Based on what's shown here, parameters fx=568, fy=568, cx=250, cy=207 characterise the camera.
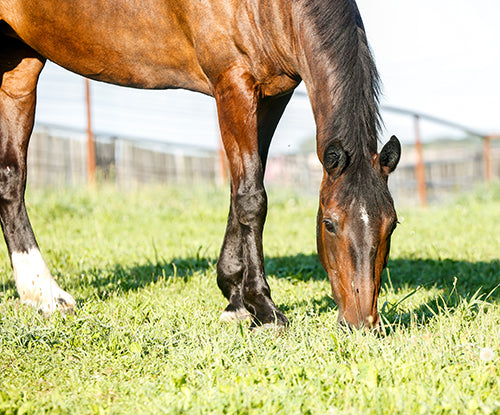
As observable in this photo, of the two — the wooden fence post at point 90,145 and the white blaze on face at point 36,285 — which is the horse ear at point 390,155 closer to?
the white blaze on face at point 36,285

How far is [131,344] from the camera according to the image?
2.56 meters

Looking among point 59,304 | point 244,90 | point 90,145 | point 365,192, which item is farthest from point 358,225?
point 90,145

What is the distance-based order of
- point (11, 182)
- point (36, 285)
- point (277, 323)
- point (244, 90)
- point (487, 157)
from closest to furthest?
point (277, 323)
point (244, 90)
point (36, 285)
point (11, 182)
point (487, 157)

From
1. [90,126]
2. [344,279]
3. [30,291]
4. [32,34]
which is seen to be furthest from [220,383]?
[90,126]

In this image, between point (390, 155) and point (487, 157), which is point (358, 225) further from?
point (487, 157)

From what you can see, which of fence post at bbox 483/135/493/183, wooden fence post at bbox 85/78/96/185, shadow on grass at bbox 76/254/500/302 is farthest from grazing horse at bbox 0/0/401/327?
fence post at bbox 483/135/493/183

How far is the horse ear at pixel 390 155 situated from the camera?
2.64 metres

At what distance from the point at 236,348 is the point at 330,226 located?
0.70 metres

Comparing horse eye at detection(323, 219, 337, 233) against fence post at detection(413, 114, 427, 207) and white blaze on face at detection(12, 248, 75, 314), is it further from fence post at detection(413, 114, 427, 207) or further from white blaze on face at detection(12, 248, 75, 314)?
fence post at detection(413, 114, 427, 207)

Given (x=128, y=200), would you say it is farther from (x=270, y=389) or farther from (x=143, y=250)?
(x=270, y=389)

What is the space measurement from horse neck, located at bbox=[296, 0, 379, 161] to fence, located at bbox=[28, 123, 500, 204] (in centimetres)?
715

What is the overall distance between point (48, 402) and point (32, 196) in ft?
22.8

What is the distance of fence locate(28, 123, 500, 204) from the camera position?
39.3 ft

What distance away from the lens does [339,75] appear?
280 cm
